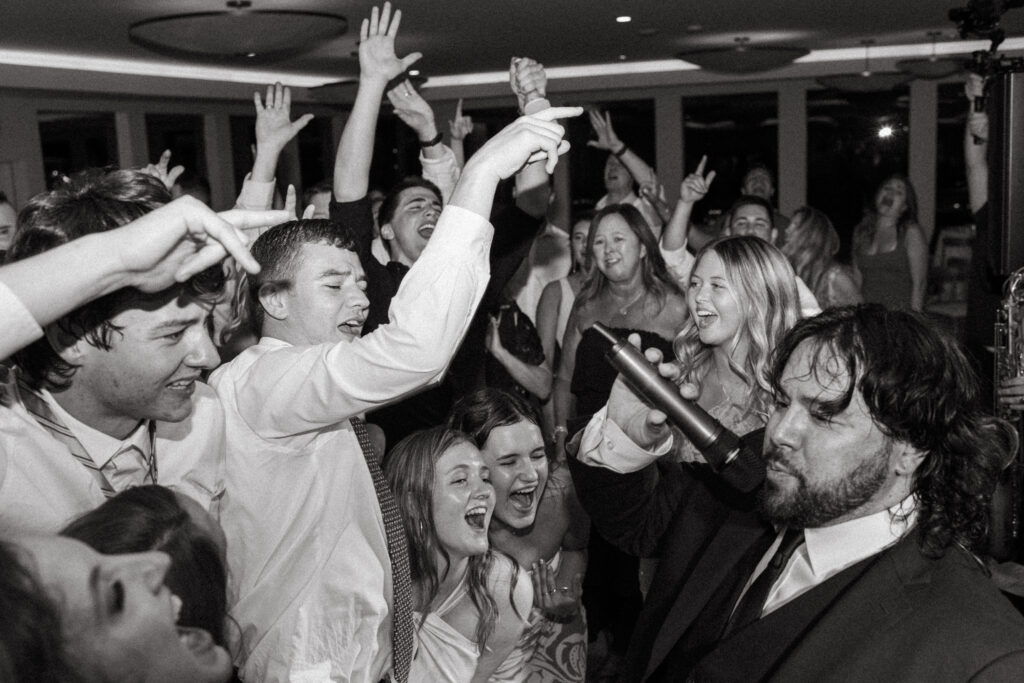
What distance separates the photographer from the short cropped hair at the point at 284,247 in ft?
6.15

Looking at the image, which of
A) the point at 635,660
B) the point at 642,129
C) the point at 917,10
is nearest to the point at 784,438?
the point at 635,660

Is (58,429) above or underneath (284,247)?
underneath

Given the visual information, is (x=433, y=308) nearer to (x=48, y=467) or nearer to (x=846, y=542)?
(x=48, y=467)

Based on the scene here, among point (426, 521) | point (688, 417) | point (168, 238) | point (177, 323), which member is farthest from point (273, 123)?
point (168, 238)

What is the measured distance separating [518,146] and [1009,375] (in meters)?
2.27

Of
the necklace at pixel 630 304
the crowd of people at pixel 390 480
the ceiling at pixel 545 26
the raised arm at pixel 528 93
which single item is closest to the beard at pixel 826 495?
the crowd of people at pixel 390 480

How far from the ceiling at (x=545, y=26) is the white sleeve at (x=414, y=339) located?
4.97m

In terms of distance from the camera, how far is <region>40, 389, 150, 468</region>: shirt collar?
4.35 feet

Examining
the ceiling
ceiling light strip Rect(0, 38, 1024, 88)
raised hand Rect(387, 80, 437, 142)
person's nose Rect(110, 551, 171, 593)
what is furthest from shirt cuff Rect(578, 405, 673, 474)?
ceiling light strip Rect(0, 38, 1024, 88)

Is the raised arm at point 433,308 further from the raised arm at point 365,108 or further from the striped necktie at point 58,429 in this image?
the raised arm at point 365,108

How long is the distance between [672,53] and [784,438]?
29.1ft

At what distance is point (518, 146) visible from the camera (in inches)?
55.9

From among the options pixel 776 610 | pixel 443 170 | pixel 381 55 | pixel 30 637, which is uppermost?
pixel 381 55

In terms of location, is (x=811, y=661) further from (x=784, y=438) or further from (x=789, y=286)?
(x=789, y=286)
